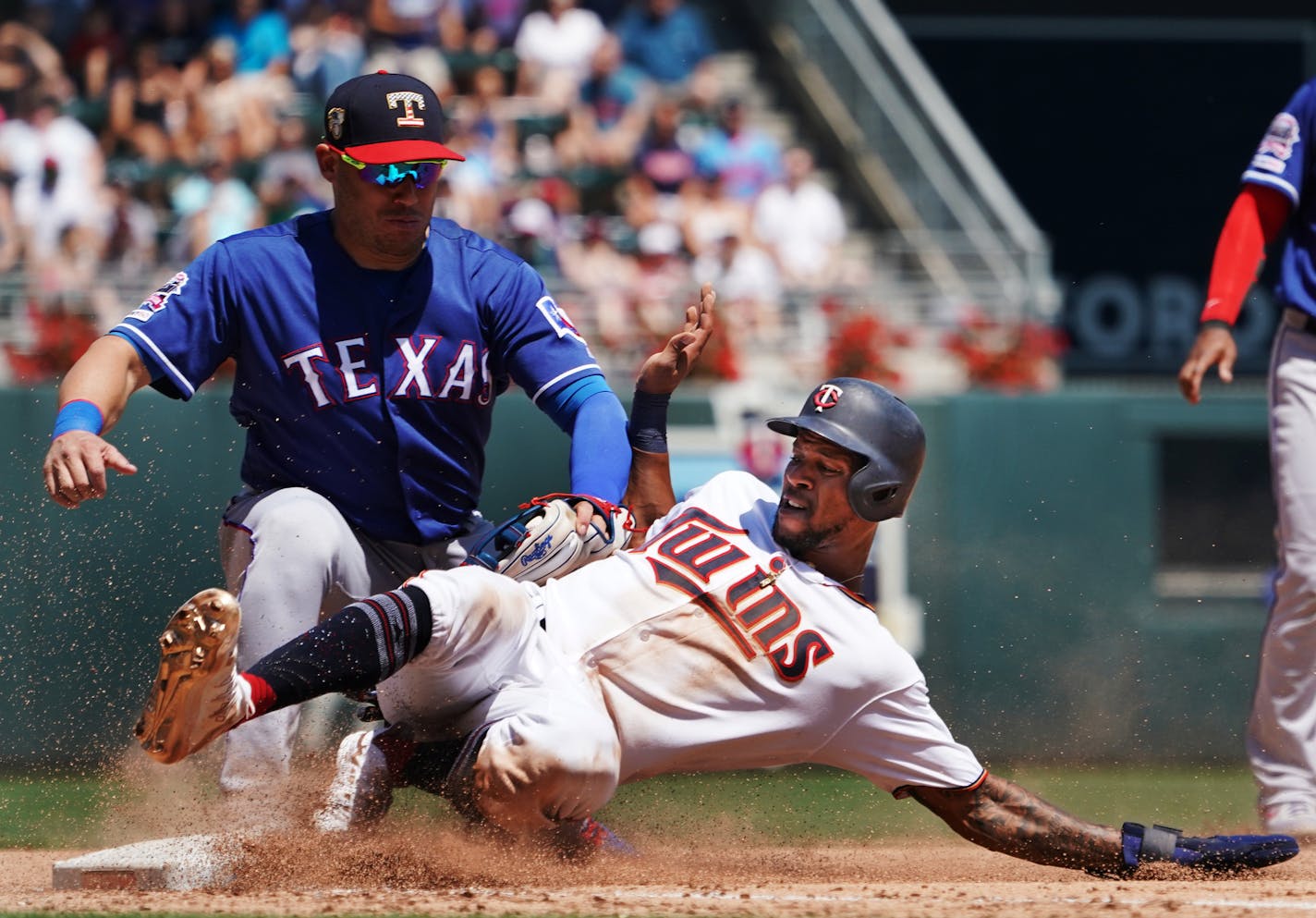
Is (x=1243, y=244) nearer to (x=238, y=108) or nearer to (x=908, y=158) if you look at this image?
(x=908, y=158)

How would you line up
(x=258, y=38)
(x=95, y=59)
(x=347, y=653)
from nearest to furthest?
(x=347, y=653) → (x=95, y=59) → (x=258, y=38)

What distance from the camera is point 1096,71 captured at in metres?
13.9

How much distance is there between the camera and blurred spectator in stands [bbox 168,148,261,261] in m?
9.31

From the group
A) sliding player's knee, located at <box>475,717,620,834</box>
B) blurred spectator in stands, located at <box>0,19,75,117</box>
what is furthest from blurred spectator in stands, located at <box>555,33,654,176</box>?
sliding player's knee, located at <box>475,717,620,834</box>

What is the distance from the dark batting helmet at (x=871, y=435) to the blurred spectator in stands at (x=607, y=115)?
20.1ft

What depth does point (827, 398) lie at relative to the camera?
441 cm

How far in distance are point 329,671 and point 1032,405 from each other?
446cm

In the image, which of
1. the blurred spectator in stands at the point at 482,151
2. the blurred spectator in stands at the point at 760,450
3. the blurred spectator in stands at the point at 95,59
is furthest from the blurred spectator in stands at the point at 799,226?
the blurred spectator in stands at the point at 95,59

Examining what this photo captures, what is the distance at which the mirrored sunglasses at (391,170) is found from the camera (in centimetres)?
445

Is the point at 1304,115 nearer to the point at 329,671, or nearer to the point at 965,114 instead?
the point at 329,671

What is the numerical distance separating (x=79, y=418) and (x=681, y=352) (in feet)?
4.99

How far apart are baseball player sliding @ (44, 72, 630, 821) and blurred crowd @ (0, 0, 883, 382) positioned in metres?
3.57

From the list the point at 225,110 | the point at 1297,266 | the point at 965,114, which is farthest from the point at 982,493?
the point at 965,114

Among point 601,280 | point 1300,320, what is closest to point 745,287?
point 601,280
